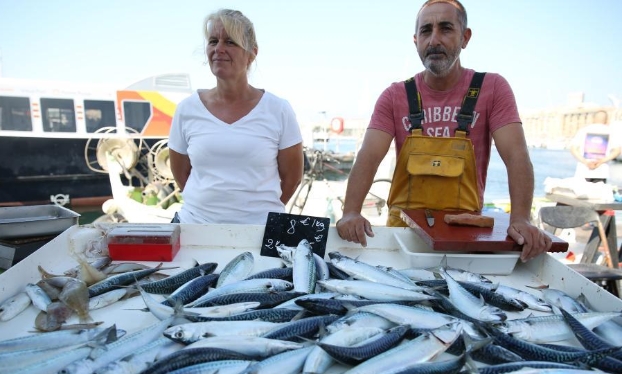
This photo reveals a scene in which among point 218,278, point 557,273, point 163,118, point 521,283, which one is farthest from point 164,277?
point 163,118

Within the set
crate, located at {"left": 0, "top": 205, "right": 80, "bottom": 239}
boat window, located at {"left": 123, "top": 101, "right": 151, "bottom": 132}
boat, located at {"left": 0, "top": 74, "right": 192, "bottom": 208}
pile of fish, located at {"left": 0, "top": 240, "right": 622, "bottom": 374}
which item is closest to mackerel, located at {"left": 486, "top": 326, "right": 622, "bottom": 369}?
pile of fish, located at {"left": 0, "top": 240, "right": 622, "bottom": 374}

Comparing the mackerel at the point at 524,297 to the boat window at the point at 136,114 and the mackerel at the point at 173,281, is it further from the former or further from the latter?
the boat window at the point at 136,114

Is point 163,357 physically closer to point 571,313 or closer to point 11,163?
point 571,313

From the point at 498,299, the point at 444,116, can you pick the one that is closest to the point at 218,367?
the point at 498,299

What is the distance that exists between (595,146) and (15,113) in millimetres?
16827

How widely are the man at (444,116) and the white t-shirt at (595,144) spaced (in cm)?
661

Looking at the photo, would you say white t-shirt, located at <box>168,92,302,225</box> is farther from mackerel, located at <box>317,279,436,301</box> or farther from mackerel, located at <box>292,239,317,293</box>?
mackerel, located at <box>317,279,436,301</box>

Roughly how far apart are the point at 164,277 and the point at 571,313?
1.84 metres

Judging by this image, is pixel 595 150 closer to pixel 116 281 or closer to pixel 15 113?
pixel 116 281

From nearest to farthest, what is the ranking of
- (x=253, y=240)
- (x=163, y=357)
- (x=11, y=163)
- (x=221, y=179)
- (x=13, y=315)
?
(x=163, y=357) → (x=13, y=315) → (x=253, y=240) → (x=221, y=179) → (x=11, y=163)

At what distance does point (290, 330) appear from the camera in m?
1.41

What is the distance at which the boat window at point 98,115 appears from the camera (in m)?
13.9

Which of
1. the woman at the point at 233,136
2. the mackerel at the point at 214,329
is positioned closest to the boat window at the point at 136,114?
the woman at the point at 233,136

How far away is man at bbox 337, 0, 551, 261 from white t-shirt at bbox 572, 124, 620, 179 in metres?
6.61
